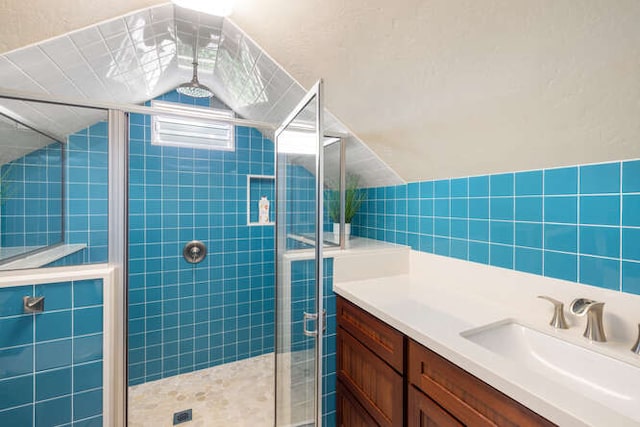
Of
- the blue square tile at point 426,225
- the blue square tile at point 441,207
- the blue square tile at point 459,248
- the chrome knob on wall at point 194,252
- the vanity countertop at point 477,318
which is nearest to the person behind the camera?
the vanity countertop at point 477,318

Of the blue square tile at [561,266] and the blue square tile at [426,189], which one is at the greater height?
→ the blue square tile at [426,189]

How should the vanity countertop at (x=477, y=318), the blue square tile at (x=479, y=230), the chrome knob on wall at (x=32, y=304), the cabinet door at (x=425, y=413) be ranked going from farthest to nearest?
the blue square tile at (x=479, y=230) → the chrome knob on wall at (x=32, y=304) → the cabinet door at (x=425, y=413) → the vanity countertop at (x=477, y=318)

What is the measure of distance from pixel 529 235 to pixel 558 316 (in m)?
0.33

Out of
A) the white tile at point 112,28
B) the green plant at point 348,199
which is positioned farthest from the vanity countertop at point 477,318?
the white tile at point 112,28

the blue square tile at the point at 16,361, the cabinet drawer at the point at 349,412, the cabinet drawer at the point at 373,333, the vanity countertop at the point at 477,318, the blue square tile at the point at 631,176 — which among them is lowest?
the cabinet drawer at the point at 349,412

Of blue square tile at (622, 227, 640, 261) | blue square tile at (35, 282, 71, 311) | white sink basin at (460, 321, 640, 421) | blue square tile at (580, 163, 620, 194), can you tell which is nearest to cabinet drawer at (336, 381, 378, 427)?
white sink basin at (460, 321, 640, 421)

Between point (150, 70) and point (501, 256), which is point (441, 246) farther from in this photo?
point (150, 70)

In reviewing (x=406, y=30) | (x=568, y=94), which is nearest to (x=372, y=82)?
(x=406, y=30)

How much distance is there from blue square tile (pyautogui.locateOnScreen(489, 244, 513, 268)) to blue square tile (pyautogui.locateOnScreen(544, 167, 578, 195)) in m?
→ 0.30

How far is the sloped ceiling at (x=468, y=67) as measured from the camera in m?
0.72

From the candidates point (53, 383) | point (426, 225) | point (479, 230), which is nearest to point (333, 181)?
point (426, 225)

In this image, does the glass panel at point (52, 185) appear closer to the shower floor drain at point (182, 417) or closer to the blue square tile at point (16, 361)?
the blue square tile at point (16, 361)

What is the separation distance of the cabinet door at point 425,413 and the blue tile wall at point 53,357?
1.40m

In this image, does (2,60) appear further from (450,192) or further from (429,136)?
(450,192)
